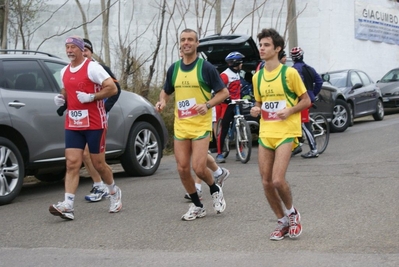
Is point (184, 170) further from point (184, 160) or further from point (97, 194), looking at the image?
point (97, 194)

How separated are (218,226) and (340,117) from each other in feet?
38.2

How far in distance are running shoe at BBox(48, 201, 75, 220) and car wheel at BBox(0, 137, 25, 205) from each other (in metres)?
1.38

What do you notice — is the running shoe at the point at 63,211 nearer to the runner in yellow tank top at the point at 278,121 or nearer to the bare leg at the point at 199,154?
the bare leg at the point at 199,154

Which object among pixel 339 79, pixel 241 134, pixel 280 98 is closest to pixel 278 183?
pixel 280 98

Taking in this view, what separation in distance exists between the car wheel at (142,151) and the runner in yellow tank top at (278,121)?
4.65 m

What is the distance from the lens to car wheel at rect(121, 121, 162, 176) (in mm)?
11570

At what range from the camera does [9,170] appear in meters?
9.62

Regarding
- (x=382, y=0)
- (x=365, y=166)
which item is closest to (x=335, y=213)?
(x=365, y=166)

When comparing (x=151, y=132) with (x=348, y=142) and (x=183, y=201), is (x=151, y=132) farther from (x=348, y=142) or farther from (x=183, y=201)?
(x=348, y=142)

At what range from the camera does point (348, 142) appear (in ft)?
52.6

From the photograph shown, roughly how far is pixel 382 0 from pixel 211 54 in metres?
21.3

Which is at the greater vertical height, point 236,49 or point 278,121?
point 236,49

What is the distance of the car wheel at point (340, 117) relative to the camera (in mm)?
18969

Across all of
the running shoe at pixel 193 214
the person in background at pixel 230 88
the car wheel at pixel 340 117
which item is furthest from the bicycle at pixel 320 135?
the running shoe at pixel 193 214
